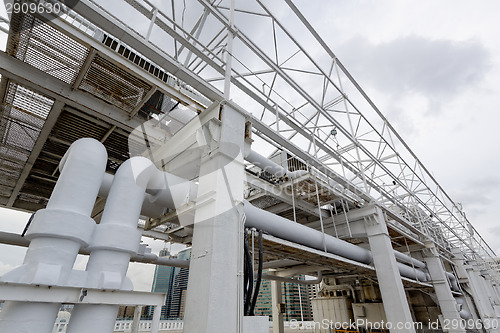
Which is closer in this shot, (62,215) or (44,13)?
Answer: (62,215)

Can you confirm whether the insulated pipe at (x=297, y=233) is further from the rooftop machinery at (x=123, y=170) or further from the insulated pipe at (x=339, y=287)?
the insulated pipe at (x=339, y=287)

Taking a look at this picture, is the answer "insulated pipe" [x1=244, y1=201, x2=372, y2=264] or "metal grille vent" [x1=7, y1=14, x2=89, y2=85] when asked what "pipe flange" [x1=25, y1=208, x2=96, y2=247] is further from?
"insulated pipe" [x1=244, y1=201, x2=372, y2=264]

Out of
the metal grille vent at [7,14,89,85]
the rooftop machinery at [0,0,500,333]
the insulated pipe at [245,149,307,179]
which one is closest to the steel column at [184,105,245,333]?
the rooftop machinery at [0,0,500,333]

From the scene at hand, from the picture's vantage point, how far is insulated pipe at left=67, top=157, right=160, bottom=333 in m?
2.98

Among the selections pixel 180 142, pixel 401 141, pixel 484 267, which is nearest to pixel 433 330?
pixel 401 141

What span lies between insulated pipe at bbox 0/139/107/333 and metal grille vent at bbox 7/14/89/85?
1.72m

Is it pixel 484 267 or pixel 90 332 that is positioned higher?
pixel 484 267

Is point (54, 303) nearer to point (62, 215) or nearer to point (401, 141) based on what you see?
point (62, 215)

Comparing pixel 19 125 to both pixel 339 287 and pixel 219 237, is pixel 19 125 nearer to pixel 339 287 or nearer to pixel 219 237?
pixel 219 237

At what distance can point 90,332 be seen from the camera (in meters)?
2.91

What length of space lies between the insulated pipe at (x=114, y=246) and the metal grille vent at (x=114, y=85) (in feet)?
5.33

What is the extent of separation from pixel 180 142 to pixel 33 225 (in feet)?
10.3

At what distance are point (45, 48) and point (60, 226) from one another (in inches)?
123

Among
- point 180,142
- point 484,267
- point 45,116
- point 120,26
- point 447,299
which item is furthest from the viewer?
point 484,267
